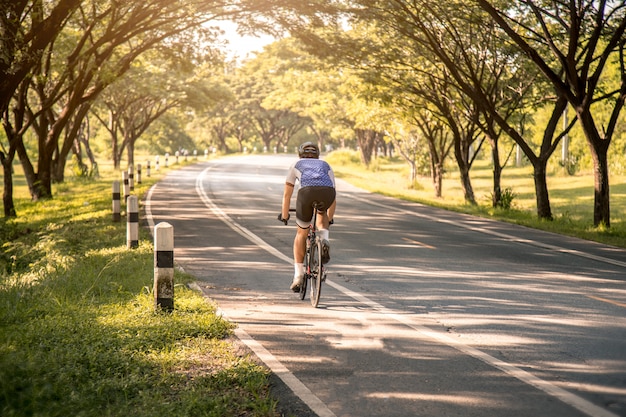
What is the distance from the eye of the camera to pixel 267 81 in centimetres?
8038

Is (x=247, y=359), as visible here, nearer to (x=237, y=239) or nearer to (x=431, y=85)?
(x=237, y=239)

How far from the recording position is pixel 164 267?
7.87 meters

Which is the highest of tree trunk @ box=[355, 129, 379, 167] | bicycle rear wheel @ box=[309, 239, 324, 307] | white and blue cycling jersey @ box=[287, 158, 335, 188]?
tree trunk @ box=[355, 129, 379, 167]

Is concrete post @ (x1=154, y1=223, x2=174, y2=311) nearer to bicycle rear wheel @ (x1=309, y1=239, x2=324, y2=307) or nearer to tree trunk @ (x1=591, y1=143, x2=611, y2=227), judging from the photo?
bicycle rear wheel @ (x1=309, y1=239, x2=324, y2=307)

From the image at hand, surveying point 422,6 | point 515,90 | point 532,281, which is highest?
point 422,6

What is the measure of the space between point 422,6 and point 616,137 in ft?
99.8

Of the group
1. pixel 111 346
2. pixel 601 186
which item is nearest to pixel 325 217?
pixel 111 346

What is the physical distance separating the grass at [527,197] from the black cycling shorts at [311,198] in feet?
30.0

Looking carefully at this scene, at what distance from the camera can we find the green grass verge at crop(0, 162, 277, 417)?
5.08 meters

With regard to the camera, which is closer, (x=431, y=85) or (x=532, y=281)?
(x=532, y=281)

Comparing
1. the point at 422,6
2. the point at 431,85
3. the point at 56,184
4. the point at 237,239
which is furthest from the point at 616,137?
A: the point at 237,239

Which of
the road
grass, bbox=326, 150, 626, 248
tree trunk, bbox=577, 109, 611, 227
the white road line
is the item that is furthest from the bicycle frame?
tree trunk, bbox=577, 109, 611, 227

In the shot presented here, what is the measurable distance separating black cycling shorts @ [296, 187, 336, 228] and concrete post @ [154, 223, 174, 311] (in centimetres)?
154

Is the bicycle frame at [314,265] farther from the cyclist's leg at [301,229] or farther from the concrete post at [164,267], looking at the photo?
the concrete post at [164,267]
